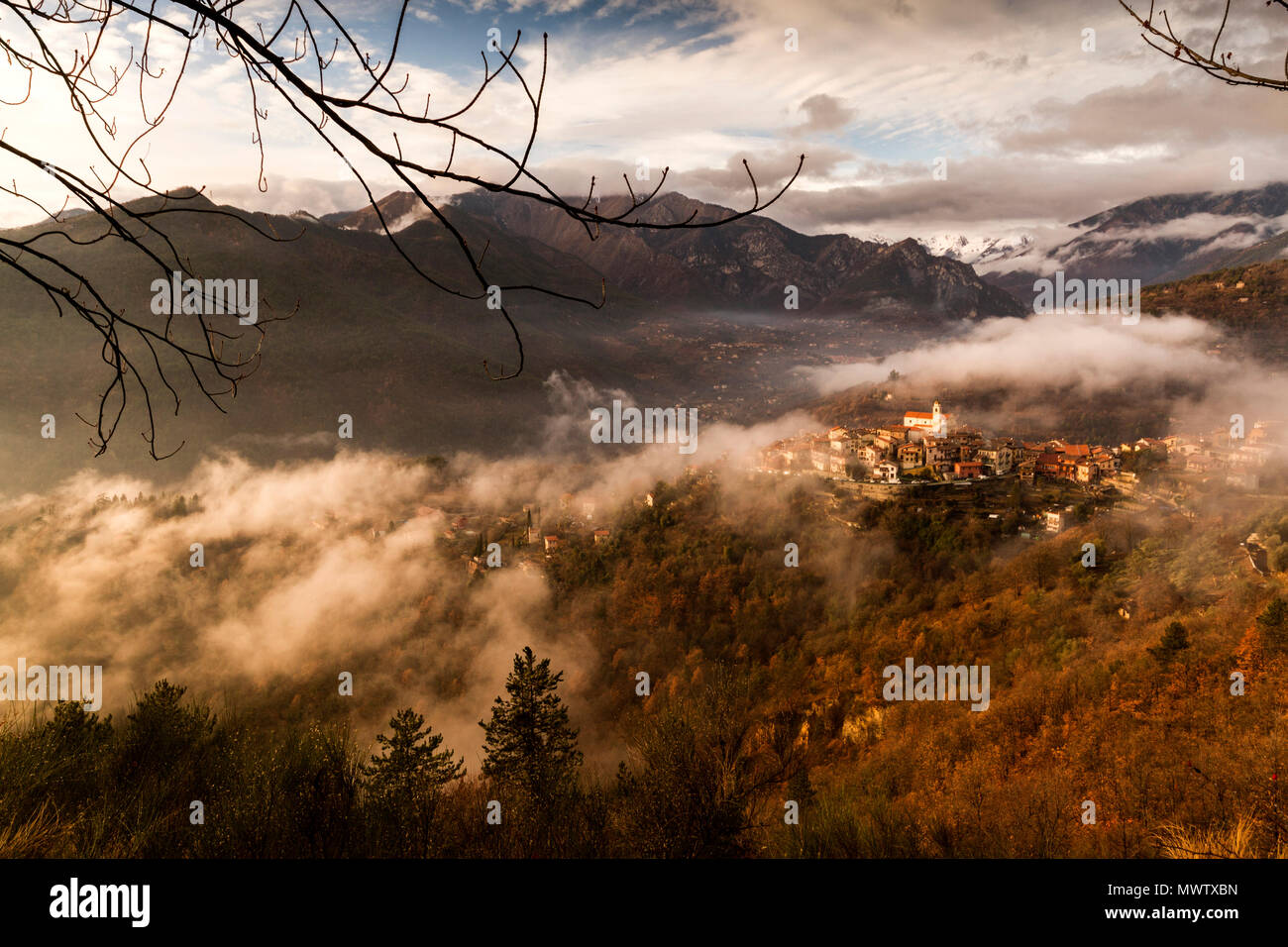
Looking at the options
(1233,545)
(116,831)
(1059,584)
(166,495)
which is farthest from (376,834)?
(166,495)

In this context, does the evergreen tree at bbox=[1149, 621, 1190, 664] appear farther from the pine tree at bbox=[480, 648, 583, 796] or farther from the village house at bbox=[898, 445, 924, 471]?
the village house at bbox=[898, 445, 924, 471]

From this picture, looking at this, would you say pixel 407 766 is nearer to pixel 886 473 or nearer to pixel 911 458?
pixel 886 473

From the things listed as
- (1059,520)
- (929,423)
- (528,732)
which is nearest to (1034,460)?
(1059,520)

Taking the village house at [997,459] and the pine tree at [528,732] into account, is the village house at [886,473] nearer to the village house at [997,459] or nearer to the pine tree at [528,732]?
the village house at [997,459]

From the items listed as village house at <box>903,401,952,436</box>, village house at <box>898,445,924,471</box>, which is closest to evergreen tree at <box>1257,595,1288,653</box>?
village house at <box>898,445,924,471</box>

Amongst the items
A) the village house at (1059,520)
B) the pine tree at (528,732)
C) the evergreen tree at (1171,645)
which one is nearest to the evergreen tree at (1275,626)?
the evergreen tree at (1171,645)
